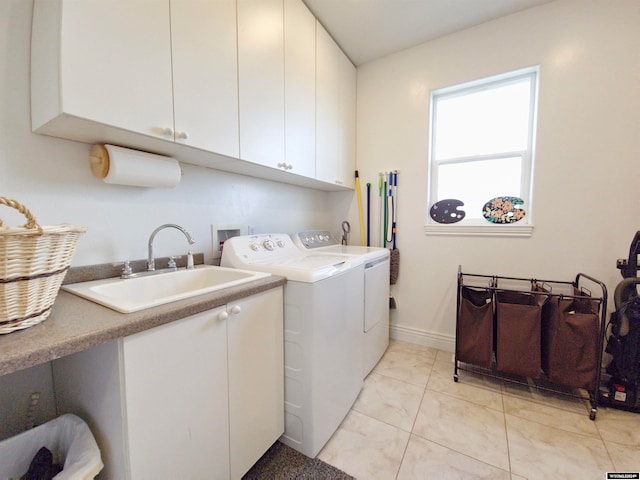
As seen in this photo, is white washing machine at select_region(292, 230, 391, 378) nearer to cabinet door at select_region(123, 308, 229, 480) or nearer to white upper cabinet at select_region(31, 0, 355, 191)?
white upper cabinet at select_region(31, 0, 355, 191)

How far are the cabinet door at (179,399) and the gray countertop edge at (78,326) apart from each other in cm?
5

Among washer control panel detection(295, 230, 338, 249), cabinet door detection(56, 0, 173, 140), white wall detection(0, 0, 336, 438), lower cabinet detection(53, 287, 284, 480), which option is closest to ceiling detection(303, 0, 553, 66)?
cabinet door detection(56, 0, 173, 140)

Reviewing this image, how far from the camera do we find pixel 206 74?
3.74 ft

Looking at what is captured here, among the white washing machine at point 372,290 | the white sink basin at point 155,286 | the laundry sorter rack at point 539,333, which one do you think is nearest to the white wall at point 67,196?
the white sink basin at point 155,286

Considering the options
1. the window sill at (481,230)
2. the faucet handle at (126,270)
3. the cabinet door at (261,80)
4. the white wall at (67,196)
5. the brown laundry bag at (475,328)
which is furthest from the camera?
the window sill at (481,230)

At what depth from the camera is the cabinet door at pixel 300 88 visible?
5.35 ft

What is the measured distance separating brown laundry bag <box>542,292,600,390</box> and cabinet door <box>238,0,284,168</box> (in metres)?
1.93

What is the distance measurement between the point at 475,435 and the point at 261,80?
2218 mm

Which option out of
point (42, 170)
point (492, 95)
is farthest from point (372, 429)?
point (492, 95)

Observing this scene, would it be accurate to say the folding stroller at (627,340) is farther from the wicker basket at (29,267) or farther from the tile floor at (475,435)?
the wicker basket at (29,267)

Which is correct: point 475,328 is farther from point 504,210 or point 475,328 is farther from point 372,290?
point 504,210

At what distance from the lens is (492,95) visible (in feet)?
6.98

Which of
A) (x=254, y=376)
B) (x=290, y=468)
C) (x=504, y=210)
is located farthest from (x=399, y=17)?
(x=290, y=468)

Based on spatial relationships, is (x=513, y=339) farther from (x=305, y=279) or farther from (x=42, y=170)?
(x=42, y=170)
